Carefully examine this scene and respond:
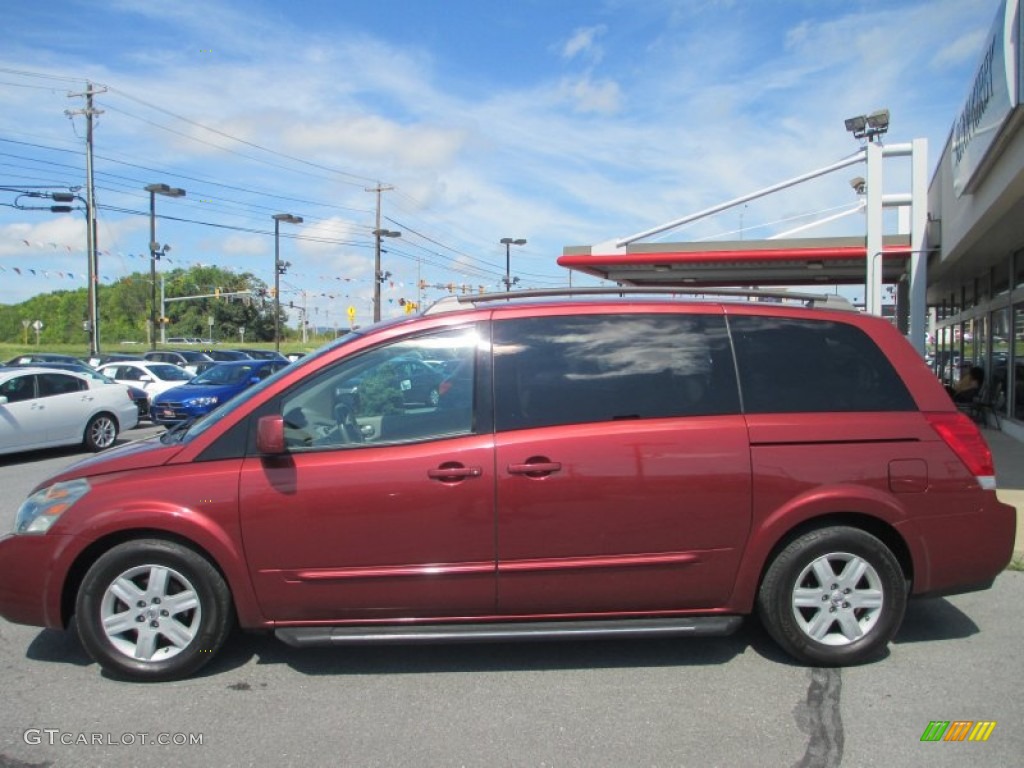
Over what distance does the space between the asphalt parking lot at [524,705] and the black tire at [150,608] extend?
15 cm

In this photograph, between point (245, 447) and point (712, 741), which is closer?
point (712, 741)

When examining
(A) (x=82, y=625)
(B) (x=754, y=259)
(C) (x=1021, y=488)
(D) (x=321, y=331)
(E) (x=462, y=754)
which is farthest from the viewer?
(D) (x=321, y=331)

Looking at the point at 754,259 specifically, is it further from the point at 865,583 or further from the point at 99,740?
the point at 99,740

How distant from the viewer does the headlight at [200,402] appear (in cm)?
1518

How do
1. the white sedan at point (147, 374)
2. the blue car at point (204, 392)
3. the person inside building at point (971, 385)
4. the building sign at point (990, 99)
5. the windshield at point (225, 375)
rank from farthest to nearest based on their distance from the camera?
the white sedan at point (147, 374)
the windshield at point (225, 375)
the blue car at point (204, 392)
the person inside building at point (971, 385)
the building sign at point (990, 99)

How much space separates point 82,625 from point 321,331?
12358 centimetres

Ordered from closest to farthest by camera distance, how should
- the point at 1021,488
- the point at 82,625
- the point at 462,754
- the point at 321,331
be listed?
the point at 462,754
the point at 82,625
the point at 1021,488
the point at 321,331

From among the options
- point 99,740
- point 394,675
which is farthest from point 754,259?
point 99,740

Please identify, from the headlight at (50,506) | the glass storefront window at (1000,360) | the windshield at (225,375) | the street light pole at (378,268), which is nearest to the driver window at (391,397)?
the headlight at (50,506)

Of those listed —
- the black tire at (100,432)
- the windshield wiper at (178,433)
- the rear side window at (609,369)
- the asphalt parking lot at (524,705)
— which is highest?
the rear side window at (609,369)

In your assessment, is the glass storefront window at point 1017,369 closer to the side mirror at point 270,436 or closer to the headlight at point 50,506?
the side mirror at point 270,436

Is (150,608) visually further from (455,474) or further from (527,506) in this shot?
(527,506)

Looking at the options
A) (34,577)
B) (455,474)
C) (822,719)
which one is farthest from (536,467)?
(34,577)

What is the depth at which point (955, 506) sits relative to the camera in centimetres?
405
